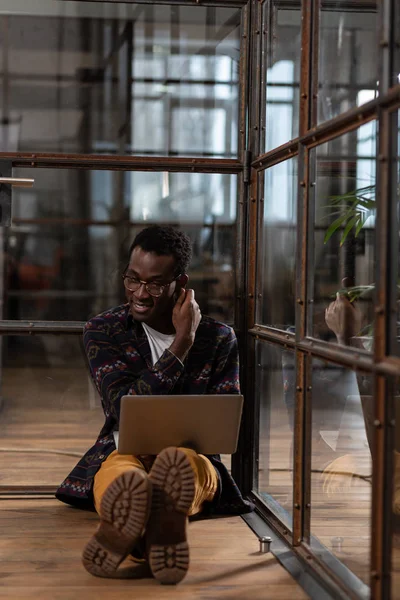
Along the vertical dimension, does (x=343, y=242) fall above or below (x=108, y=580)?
above

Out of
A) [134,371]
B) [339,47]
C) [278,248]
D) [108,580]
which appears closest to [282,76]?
[339,47]

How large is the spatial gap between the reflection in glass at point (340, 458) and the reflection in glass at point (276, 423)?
6.0 inches

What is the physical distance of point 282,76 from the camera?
2.70m

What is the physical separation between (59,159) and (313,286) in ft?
3.65

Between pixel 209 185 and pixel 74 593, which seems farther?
pixel 209 185

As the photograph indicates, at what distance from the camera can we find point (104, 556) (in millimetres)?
2018

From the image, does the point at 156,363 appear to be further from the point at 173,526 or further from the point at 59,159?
the point at 59,159

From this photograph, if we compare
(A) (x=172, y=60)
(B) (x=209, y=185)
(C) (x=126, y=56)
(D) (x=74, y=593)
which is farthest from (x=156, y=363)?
(C) (x=126, y=56)

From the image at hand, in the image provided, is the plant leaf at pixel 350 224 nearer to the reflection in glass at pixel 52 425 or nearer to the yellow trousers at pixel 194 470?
the yellow trousers at pixel 194 470

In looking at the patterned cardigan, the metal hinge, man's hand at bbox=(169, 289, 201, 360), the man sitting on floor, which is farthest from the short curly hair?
the metal hinge

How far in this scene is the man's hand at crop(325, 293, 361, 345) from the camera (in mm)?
2066

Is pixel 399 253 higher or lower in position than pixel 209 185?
lower

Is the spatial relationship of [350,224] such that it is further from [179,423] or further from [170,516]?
[170,516]

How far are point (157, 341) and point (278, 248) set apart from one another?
20.5 inches
